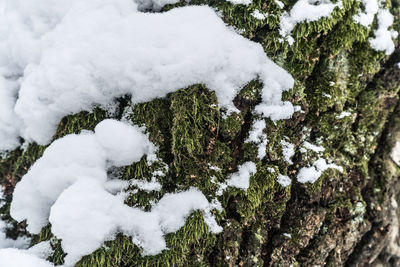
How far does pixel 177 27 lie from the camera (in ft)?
6.74

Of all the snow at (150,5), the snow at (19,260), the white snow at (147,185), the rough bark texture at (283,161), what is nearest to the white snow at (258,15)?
the rough bark texture at (283,161)

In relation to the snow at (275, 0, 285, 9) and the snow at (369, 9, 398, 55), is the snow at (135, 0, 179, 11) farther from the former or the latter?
the snow at (369, 9, 398, 55)

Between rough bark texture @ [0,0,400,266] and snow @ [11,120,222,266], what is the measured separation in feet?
0.26

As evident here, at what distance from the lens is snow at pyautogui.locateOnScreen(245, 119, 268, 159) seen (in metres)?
2.13

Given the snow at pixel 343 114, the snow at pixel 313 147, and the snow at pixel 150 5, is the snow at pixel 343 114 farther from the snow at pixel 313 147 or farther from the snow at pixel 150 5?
the snow at pixel 150 5

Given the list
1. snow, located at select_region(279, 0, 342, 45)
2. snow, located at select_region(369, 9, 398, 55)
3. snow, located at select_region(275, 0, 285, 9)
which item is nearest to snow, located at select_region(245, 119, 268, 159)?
snow, located at select_region(279, 0, 342, 45)

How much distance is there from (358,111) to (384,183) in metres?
0.81

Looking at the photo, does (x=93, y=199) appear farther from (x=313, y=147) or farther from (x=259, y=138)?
(x=313, y=147)

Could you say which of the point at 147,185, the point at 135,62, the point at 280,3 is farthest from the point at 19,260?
the point at 280,3

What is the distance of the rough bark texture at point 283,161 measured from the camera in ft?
6.70

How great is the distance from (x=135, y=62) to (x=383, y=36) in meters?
2.34

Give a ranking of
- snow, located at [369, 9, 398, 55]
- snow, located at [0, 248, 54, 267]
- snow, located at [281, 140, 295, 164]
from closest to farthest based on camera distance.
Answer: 1. snow, located at [0, 248, 54, 267]
2. snow, located at [281, 140, 295, 164]
3. snow, located at [369, 9, 398, 55]

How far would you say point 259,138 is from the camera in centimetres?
→ 214

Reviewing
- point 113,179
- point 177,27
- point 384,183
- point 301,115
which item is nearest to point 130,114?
point 113,179
